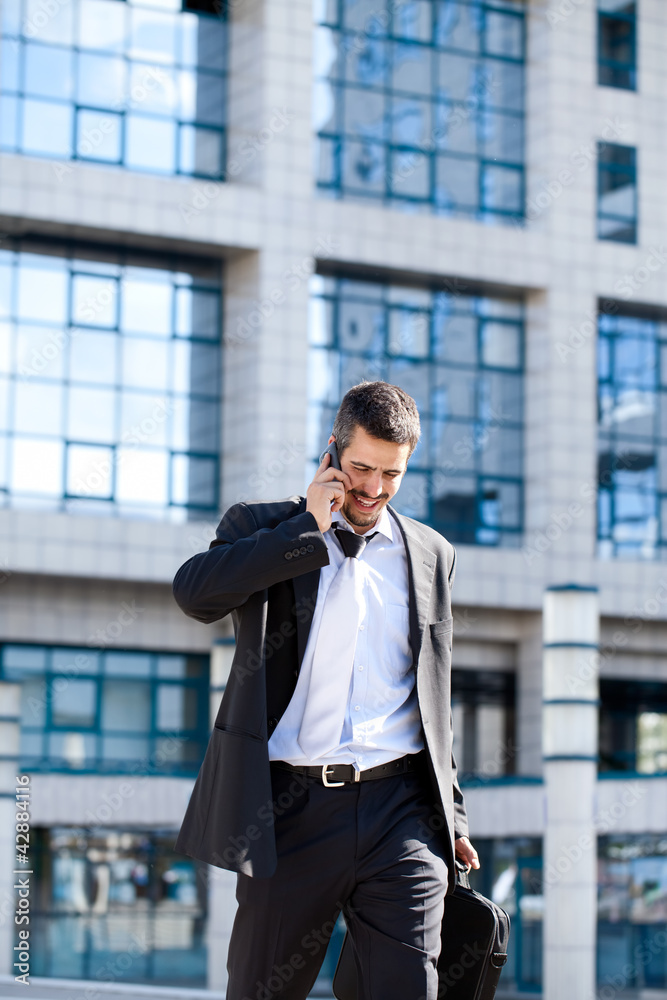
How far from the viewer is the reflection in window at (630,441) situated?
29484 mm

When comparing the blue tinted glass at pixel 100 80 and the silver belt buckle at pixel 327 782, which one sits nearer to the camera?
the silver belt buckle at pixel 327 782

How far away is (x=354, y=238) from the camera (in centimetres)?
2753

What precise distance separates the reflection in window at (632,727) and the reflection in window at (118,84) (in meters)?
13.1

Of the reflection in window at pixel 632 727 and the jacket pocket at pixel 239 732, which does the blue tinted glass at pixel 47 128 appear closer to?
the reflection in window at pixel 632 727

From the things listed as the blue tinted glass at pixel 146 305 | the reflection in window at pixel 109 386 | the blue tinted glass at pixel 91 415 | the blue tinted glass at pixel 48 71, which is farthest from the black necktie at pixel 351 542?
the blue tinted glass at pixel 48 71

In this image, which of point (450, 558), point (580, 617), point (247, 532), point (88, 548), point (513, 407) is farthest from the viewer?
point (513, 407)

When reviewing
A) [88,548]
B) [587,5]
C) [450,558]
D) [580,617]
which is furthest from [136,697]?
[450,558]

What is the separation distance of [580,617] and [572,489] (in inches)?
448

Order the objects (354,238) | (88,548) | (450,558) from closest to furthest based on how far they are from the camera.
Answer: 1. (450,558)
2. (88,548)
3. (354,238)

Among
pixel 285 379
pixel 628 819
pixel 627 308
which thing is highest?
pixel 627 308

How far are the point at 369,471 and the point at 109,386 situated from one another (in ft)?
76.4

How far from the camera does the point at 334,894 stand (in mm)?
3619

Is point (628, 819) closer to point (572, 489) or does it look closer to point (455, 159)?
point (572, 489)

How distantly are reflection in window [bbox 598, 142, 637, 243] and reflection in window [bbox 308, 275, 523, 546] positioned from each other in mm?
2740
